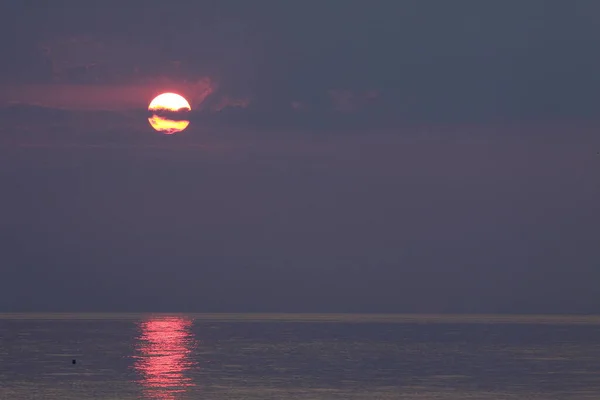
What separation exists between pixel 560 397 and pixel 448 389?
6914 millimetres

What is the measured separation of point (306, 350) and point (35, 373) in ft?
131

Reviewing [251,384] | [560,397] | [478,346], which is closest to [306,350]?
[478,346]

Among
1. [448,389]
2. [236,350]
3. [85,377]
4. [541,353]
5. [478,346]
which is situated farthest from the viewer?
[478,346]

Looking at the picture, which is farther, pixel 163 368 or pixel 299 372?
pixel 163 368

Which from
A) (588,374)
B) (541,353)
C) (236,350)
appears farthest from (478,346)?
(588,374)

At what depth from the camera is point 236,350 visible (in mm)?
109875

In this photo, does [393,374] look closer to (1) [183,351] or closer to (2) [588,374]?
(2) [588,374]

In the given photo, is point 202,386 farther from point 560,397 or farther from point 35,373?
point 560,397

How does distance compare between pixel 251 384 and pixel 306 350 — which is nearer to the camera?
pixel 251 384

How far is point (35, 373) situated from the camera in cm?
7550

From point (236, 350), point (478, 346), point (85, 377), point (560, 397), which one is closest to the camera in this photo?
point (560, 397)

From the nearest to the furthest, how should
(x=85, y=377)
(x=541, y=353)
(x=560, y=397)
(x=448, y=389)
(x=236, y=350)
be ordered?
(x=560, y=397), (x=448, y=389), (x=85, y=377), (x=541, y=353), (x=236, y=350)

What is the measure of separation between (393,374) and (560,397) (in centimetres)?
1782

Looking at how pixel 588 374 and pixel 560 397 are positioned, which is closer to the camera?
pixel 560 397
